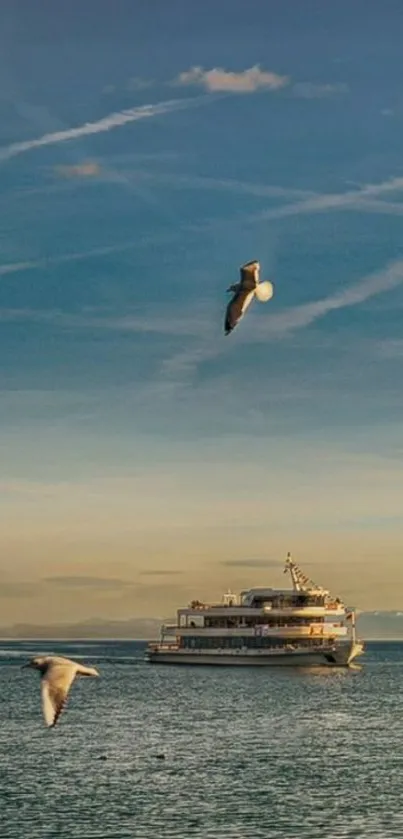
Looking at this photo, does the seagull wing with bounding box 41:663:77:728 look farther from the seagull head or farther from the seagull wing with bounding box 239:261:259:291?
the seagull wing with bounding box 239:261:259:291

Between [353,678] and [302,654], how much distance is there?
37.7 feet

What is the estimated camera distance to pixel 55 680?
29203 mm

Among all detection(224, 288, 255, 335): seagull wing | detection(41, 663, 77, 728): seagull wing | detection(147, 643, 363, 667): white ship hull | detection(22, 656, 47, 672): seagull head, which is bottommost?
detection(41, 663, 77, 728): seagull wing

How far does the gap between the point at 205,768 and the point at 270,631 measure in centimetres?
10374

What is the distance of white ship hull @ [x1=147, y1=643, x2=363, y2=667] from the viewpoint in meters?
178

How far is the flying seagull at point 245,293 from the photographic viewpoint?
26.2 meters

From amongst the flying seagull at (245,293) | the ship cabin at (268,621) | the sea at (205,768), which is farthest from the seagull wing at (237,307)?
the ship cabin at (268,621)

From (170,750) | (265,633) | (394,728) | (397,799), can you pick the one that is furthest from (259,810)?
(265,633)

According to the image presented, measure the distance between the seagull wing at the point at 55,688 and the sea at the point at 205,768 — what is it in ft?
77.8

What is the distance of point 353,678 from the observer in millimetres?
185375

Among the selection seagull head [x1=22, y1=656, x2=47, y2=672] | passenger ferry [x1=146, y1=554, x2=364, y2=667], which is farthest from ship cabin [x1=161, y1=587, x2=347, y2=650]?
seagull head [x1=22, y1=656, x2=47, y2=672]

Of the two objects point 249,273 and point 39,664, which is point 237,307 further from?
point 39,664

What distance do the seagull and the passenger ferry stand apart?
146 metres

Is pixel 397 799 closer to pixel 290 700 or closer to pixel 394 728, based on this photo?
pixel 394 728
